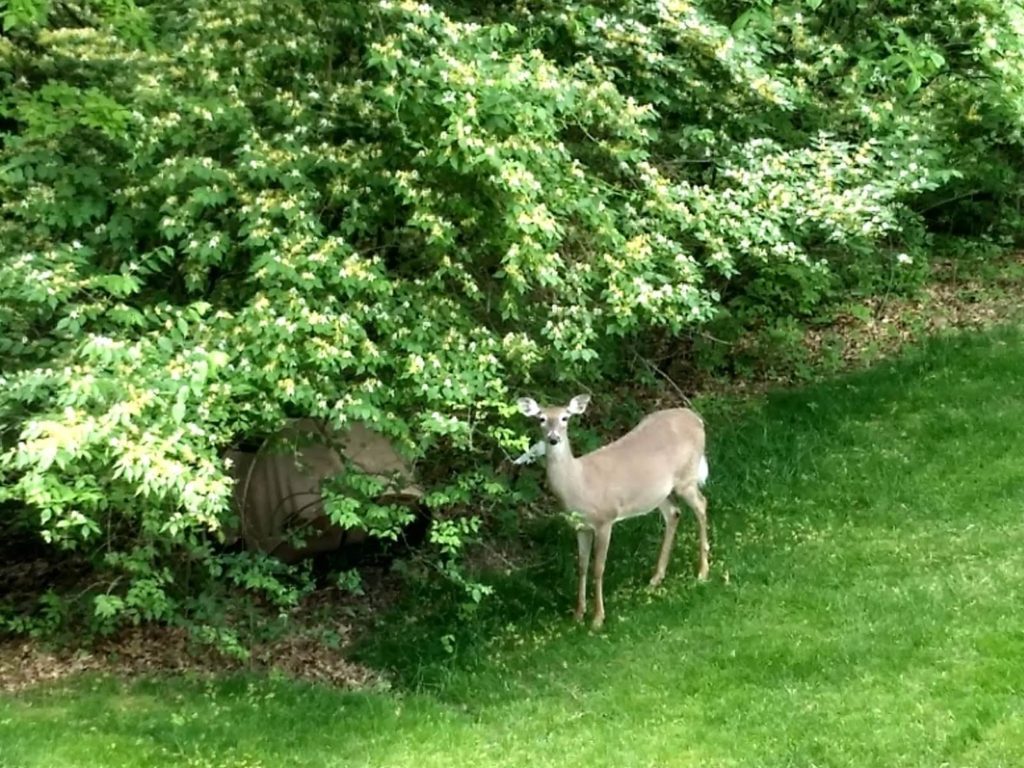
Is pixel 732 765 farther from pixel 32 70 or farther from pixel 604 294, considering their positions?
pixel 32 70

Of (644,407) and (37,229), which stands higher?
(37,229)

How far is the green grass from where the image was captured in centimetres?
562

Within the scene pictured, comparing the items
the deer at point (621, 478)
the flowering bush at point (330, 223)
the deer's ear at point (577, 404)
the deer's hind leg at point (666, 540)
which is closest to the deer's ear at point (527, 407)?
the deer at point (621, 478)

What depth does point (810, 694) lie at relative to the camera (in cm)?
599

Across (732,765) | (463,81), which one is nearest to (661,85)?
(463,81)

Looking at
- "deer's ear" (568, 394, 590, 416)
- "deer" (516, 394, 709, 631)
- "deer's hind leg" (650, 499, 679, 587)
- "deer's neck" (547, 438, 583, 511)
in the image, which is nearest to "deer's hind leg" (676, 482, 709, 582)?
"deer" (516, 394, 709, 631)

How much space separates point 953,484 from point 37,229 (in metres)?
6.20

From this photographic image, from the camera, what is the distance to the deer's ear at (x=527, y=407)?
675 centimetres

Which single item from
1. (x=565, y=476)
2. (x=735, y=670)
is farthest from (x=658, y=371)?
(x=735, y=670)

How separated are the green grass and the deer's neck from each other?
750 mm

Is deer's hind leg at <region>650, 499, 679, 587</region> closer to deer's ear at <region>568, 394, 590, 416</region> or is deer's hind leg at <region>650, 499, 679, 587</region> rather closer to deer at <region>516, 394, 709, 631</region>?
deer at <region>516, 394, 709, 631</region>

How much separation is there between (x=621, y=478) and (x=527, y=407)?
3.68ft

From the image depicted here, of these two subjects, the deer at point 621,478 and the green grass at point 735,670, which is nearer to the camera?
the green grass at point 735,670

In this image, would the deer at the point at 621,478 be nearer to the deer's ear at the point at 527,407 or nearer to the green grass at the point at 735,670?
the deer's ear at the point at 527,407
